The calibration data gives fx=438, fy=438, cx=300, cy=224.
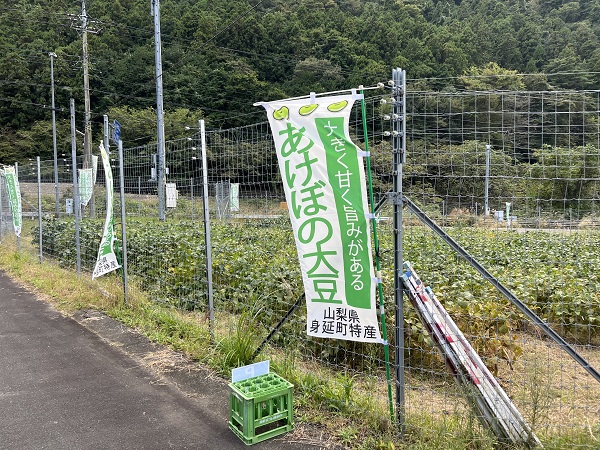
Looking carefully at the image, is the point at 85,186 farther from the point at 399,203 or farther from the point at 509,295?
the point at 509,295

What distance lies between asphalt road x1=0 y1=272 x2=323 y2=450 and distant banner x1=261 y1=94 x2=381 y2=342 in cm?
88

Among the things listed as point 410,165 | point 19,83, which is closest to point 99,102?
point 19,83

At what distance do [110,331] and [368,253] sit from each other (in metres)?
3.85

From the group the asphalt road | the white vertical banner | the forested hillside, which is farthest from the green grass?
the forested hillside

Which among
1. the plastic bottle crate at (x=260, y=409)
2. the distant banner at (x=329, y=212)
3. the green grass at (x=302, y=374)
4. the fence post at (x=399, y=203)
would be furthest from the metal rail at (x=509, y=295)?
the plastic bottle crate at (x=260, y=409)

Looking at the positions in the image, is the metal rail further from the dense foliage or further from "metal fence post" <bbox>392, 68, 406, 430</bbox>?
the dense foliage

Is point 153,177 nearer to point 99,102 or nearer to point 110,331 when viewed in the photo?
point 110,331

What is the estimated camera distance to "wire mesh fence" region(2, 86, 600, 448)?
9.70ft

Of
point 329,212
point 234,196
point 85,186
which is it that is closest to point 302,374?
point 329,212

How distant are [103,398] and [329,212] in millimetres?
2472

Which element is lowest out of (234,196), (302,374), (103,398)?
(103,398)

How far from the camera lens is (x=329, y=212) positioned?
2904 millimetres

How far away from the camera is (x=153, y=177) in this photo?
6.05 m

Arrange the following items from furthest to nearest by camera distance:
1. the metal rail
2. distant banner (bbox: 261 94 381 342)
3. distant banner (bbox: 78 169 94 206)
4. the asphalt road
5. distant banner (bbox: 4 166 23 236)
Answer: distant banner (bbox: 4 166 23 236)
distant banner (bbox: 78 169 94 206)
the asphalt road
distant banner (bbox: 261 94 381 342)
the metal rail
